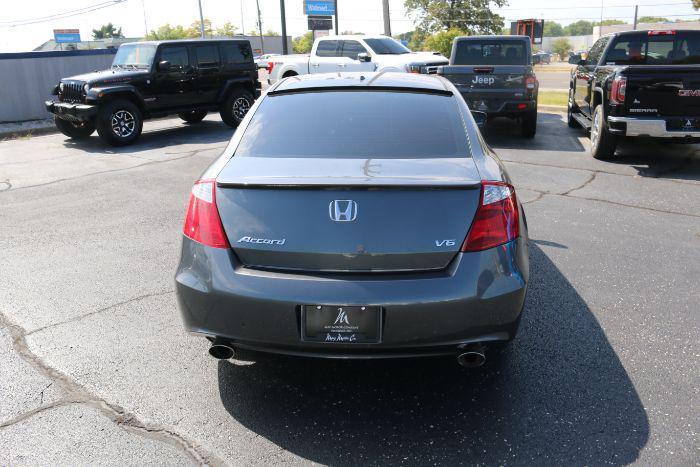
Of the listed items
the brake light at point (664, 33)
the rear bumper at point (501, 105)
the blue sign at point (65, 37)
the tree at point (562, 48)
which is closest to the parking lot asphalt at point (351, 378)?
the brake light at point (664, 33)

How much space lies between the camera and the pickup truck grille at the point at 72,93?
12188 millimetres

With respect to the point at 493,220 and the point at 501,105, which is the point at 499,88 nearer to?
the point at 501,105

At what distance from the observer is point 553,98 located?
18.1 metres

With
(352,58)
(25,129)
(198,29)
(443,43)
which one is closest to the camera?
(25,129)

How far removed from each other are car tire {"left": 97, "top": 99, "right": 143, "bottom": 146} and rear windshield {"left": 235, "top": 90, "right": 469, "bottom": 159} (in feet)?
30.0

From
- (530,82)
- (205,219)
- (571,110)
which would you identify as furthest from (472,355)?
(571,110)

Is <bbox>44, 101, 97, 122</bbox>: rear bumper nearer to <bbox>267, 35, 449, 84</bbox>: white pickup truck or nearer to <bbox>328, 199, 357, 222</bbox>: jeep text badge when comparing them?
<bbox>267, 35, 449, 84</bbox>: white pickup truck

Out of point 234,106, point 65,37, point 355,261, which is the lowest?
point 234,106

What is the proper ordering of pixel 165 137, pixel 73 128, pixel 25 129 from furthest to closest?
pixel 25 129 → pixel 165 137 → pixel 73 128

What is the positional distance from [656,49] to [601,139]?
75.5 inches

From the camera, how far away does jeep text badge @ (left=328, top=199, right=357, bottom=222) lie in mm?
2867

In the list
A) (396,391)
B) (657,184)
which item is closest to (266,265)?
(396,391)

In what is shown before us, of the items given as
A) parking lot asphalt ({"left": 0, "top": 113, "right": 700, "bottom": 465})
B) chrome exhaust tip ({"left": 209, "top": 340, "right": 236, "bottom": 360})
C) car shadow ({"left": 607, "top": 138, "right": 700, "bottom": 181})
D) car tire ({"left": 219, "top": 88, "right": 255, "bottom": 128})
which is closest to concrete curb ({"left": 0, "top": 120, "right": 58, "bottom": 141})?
car tire ({"left": 219, "top": 88, "right": 255, "bottom": 128})

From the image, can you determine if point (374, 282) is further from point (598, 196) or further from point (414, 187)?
point (598, 196)
